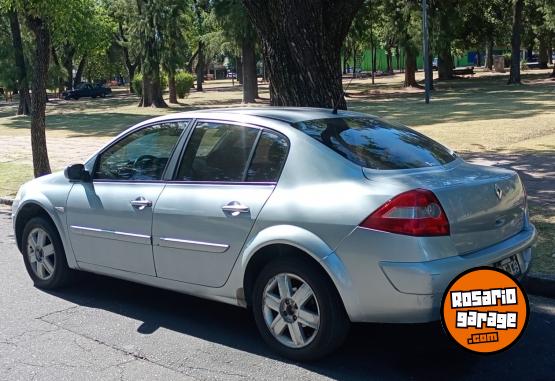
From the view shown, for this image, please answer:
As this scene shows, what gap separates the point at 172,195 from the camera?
16.1 feet

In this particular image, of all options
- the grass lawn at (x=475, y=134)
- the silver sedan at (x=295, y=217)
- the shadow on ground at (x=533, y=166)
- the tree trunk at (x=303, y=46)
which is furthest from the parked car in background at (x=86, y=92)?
the silver sedan at (x=295, y=217)

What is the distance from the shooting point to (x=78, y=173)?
5625 millimetres

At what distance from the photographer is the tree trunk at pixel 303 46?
7.95m

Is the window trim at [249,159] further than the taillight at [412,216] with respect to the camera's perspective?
Yes

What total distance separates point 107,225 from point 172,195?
743mm

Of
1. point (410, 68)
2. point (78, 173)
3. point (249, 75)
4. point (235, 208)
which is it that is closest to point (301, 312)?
point (235, 208)

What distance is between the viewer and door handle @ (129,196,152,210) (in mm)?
5000

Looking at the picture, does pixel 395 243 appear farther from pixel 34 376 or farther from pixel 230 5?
pixel 230 5

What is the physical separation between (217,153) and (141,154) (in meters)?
0.85

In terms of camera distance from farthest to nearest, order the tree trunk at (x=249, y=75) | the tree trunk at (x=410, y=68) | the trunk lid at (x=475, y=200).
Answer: the tree trunk at (x=410, y=68)
the tree trunk at (x=249, y=75)
the trunk lid at (x=475, y=200)

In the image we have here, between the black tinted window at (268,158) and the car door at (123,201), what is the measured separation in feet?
2.66

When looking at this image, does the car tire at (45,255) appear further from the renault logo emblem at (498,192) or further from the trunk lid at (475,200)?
the renault logo emblem at (498,192)

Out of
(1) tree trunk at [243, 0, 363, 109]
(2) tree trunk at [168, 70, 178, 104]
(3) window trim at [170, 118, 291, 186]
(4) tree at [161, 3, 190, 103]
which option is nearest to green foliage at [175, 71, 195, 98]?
(2) tree trunk at [168, 70, 178, 104]

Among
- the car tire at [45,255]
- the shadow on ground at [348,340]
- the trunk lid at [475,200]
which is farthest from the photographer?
the car tire at [45,255]
